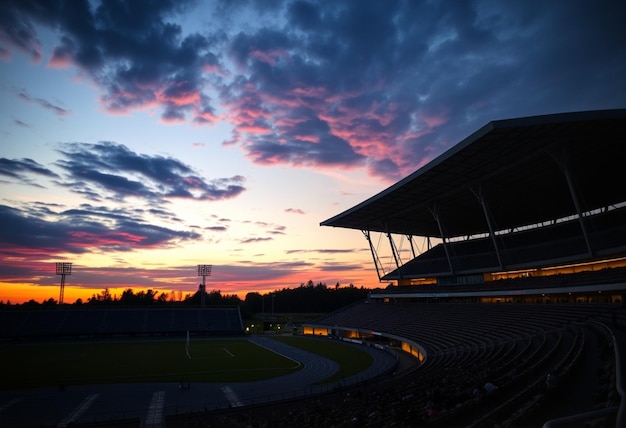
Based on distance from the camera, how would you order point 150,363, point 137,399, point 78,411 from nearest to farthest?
point 78,411 → point 137,399 → point 150,363

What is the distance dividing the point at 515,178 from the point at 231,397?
40.7 meters

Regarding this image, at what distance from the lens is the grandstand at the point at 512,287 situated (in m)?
12.7

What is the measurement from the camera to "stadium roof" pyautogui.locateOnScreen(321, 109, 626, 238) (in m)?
32.9

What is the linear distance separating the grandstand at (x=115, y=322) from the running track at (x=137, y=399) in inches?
1909

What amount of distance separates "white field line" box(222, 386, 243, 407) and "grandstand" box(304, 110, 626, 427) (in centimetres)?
1092

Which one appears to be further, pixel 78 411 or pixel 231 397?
pixel 231 397

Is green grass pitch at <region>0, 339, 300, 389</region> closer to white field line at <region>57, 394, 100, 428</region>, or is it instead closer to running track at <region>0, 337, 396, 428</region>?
running track at <region>0, 337, 396, 428</region>

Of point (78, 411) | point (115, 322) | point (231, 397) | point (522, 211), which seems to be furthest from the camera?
point (115, 322)

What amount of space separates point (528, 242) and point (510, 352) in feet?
142

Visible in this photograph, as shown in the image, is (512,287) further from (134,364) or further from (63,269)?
(63,269)

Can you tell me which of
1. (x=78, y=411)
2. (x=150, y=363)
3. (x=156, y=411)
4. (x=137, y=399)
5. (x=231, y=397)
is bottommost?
(x=231, y=397)

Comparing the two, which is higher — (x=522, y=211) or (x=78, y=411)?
(x=522, y=211)

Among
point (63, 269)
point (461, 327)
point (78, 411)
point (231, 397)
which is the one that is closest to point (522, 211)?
point (461, 327)

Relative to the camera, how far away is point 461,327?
4238cm
